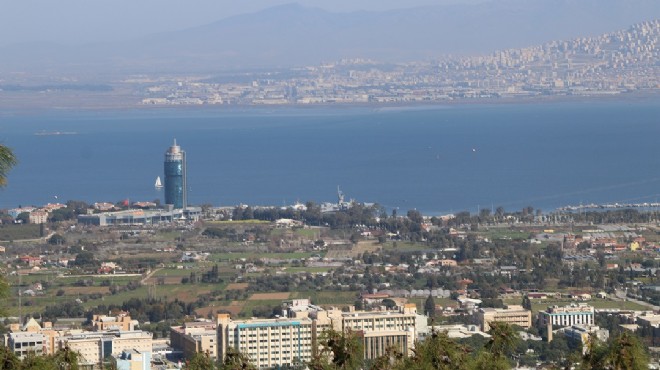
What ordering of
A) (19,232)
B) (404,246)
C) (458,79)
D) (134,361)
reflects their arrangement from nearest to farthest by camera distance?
(134,361) → (404,246) → (19,232) → (458,79)

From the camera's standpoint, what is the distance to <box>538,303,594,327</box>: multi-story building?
964 inches

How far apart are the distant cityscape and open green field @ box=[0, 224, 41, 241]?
67.2 meters

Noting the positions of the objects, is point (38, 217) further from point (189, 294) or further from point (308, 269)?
point (189, 294)

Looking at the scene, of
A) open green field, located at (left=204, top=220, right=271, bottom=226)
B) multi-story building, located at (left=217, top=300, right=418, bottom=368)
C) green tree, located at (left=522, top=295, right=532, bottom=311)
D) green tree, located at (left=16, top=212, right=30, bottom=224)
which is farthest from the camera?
green tree, located at (left=16, top=212, right=30, bottom=224)

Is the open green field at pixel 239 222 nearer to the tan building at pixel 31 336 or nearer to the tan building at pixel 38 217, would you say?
the tan building at pixel 38 217

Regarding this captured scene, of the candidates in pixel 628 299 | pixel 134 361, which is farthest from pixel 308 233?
pixel 134 361

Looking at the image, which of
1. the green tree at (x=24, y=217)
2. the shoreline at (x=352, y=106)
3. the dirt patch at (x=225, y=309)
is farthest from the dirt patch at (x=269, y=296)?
the shoreline at (x=352, y=106)

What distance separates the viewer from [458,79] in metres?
122

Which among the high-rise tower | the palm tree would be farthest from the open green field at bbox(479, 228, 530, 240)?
the palm tree

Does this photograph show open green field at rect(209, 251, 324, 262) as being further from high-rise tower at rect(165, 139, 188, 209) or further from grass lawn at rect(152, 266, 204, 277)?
high-rise tower at rect(165, 139, 188, 209)

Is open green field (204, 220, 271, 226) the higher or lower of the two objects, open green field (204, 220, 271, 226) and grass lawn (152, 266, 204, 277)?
the lower

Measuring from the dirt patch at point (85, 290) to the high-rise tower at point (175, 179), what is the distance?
14446 mm

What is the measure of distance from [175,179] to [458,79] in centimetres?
7843

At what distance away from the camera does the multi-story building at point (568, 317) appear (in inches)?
964
